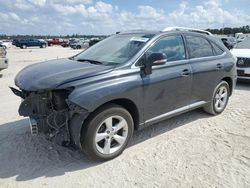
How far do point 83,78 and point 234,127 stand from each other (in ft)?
10.0

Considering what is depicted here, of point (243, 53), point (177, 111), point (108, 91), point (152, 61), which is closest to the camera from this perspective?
point (108, 91)

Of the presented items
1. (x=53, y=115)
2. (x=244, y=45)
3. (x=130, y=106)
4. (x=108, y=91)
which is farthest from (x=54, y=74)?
(x=244, y=45)

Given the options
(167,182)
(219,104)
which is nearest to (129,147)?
(167,182)

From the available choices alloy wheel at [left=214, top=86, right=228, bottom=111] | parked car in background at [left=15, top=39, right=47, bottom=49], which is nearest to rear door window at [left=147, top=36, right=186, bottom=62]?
alloy wheel at [left=214, top=86, right=228, bottom=111]

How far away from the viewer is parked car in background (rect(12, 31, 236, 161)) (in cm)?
363

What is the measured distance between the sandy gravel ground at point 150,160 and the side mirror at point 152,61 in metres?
1.19

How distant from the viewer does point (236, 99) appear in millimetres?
7211

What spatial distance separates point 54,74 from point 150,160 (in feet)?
5.76

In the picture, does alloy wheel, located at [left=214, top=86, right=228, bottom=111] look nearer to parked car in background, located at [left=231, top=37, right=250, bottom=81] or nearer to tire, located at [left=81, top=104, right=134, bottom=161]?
tire, located at [left=81, top=104, right=134, bottom=161]

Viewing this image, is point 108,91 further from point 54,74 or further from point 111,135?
point 54,74

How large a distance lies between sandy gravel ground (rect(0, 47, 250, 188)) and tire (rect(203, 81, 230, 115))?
0.38 meters

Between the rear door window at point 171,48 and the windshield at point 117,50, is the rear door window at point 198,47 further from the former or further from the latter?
the windshield at point 117,50

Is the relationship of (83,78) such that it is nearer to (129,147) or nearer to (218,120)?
(129,147)

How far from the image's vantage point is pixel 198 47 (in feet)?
17.5
